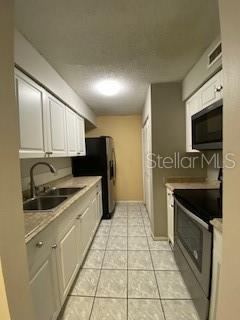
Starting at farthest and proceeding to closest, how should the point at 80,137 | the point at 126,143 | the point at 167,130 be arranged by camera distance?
1. the point at 126,143
2. the point at 80,137
3. the point at 167,130

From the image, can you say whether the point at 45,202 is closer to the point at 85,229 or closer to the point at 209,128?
the point at 85,229

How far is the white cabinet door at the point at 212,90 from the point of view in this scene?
68.1 inches

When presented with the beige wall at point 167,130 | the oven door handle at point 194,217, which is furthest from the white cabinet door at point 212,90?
the oven door handle at point 194,217

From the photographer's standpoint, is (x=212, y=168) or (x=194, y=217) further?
(x=212, y=168)

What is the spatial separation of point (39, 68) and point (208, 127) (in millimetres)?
1640

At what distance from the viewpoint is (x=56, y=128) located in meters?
2.30

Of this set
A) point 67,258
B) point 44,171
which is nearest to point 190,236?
point 67,258

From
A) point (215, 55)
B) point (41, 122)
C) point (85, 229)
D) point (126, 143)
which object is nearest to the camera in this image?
point (215, 55)

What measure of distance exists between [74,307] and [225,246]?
158 cm

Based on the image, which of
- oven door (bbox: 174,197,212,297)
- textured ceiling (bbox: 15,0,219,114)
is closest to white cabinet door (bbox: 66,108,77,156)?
textured ceiling (bbox: 15,0,219,114)

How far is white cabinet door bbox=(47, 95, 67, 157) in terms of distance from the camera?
2.10 meters

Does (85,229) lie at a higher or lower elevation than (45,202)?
lower

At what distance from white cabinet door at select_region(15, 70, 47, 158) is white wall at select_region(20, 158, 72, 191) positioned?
0.44 meters

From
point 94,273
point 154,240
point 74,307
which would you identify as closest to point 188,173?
point 154,240
